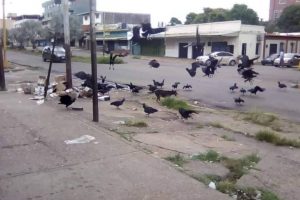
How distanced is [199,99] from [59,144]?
8257 mm

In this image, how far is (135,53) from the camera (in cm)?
6334

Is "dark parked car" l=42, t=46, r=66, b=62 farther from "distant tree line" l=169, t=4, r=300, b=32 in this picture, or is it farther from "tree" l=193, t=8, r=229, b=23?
"tree" l=193, t=8, r=229, b=23

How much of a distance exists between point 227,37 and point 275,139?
4182 centimetres

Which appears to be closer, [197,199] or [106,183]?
[197,199]

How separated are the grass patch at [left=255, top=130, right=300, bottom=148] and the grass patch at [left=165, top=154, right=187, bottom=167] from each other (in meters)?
2.25

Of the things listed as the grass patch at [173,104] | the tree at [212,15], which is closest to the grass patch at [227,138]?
the grass patch at [173,104]

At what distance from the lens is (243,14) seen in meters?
75.6

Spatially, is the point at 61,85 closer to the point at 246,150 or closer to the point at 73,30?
the point at 246,150

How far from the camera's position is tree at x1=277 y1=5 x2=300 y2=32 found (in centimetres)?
6919

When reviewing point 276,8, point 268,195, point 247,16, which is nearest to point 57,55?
point 268,195

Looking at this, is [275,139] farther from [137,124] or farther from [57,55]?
[57,55]

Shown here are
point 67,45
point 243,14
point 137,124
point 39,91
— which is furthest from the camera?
point 243,14

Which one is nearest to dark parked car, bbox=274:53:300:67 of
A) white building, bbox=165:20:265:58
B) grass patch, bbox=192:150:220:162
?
white building, bbox=165:20:265:58

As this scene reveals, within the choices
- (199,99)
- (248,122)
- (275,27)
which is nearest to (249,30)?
(275,27)
